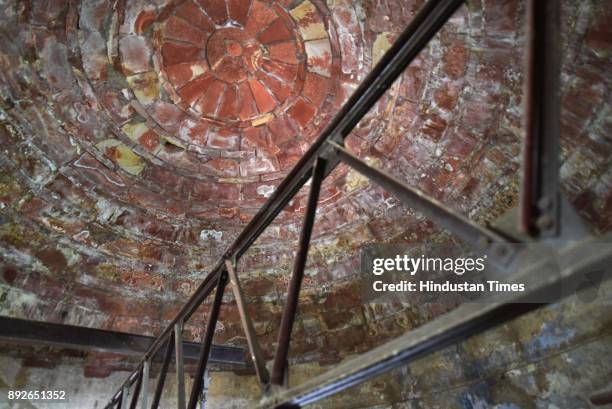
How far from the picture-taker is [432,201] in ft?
6.31

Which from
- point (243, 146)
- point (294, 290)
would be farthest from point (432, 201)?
point (243, 146)

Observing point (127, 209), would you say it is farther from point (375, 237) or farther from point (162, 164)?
point (375, 237)

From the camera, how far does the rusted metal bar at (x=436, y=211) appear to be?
1.63 meters

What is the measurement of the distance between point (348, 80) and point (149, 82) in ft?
9.87

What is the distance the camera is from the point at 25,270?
595 cm

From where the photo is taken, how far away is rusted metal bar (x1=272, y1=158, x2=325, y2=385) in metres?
2.44

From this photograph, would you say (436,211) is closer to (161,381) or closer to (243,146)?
(161,381)

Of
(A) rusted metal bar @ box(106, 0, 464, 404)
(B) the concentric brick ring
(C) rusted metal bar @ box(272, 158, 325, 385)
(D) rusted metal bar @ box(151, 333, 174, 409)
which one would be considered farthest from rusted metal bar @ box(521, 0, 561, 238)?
(B) the concentric brick ring

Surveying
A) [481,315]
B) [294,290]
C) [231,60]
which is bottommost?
[481,315]

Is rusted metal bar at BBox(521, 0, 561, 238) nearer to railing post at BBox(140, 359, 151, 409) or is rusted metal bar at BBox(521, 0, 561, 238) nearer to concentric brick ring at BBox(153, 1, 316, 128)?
railing post at BBox(140, 359, 151, 409)

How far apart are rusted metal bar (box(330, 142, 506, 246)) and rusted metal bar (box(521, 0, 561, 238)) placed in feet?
0.52

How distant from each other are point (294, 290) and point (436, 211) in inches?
41.2

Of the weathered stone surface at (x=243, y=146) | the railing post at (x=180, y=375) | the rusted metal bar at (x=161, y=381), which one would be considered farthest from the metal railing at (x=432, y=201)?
the weathered stone surface at (x=243, y=146)

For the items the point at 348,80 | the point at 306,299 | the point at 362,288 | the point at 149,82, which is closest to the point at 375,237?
the point at 362,288
